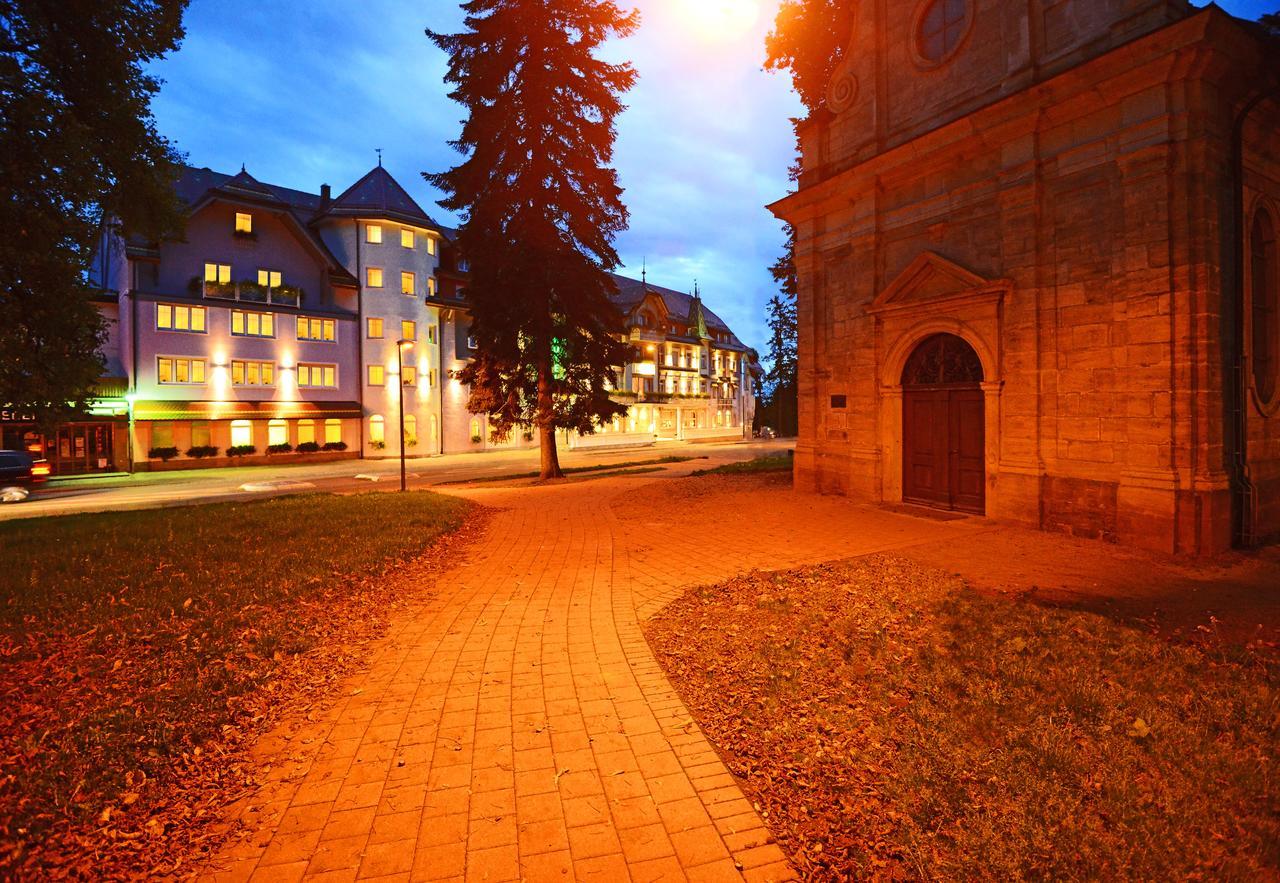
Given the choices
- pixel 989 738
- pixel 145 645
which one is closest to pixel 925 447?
pixel 989 738

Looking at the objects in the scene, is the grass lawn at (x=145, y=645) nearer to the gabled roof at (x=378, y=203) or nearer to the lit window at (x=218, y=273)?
the lit window at (x=218, y=273)

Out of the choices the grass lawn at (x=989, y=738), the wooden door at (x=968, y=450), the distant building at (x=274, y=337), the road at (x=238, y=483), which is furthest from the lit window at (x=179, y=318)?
the wooden door at (x=968, y=450)

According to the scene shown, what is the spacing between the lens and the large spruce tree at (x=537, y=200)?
18938 mm

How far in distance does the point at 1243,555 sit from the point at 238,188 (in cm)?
4363

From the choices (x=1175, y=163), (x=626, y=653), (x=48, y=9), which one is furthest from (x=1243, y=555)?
(x=48, y=9)

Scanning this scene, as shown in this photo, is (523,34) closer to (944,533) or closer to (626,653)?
(944,533)

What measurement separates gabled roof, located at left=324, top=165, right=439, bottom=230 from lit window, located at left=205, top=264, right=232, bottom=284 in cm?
741

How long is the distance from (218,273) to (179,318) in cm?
352

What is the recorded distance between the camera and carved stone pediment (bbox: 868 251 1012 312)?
11016 mm

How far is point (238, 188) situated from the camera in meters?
33.5

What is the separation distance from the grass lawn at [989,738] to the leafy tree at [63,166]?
11.5 metres

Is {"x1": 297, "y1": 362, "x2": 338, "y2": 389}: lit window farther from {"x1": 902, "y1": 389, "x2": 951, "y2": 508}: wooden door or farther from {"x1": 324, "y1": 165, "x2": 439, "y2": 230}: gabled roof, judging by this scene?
{"x1": 902, "y1": 389, "x2": 951, "y2": 508}: wooden door

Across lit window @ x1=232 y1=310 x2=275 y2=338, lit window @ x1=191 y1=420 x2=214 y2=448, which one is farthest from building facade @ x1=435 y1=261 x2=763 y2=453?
lit window @ x1=191 y1=420 x2=214 y2=448

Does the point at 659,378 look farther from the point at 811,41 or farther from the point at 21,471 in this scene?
the point at 21,471
